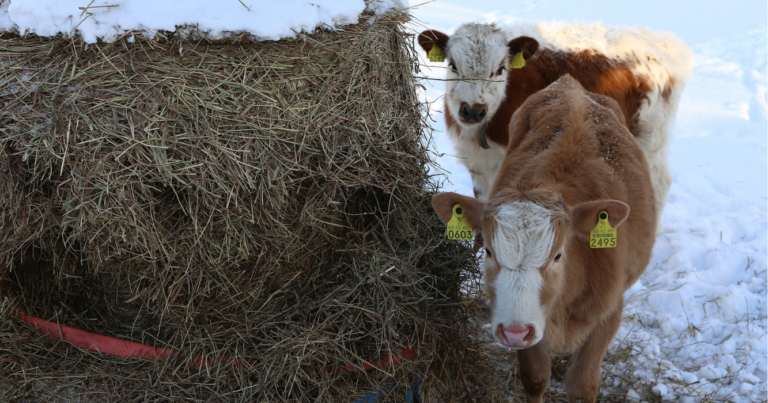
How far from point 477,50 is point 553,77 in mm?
871

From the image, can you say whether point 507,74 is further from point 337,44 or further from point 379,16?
point 337,44

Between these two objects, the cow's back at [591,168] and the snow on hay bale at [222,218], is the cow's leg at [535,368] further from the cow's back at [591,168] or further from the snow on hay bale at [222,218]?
the cow's back at [591,168]

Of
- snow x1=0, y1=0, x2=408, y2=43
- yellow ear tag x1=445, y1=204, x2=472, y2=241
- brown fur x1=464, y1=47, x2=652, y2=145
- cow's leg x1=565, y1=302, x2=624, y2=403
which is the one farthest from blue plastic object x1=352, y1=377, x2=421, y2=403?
brown fur x1=464, y1=47, x2=652, y2=145

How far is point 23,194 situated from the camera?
252 cm

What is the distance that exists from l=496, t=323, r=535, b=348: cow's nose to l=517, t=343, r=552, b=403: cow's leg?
0.55 meters

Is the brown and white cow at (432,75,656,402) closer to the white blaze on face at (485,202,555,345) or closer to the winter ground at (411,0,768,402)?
the white blaze on face at (485,202,555,345)

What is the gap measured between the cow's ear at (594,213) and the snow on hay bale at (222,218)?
0.74m

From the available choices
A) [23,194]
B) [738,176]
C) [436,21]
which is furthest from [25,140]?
[436,21]

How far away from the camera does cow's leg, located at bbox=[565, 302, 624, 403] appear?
122 inches

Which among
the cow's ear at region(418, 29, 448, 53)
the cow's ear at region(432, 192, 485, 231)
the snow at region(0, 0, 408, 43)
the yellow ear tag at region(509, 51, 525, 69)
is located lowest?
the cow's ear at region(432, 192, 485, 231)

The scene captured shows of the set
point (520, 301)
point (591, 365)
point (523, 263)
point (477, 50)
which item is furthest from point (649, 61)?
point (520, 301)

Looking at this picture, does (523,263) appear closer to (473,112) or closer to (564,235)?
(564,235)

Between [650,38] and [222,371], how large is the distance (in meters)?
5.52

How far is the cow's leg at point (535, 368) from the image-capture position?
10.1 ft
